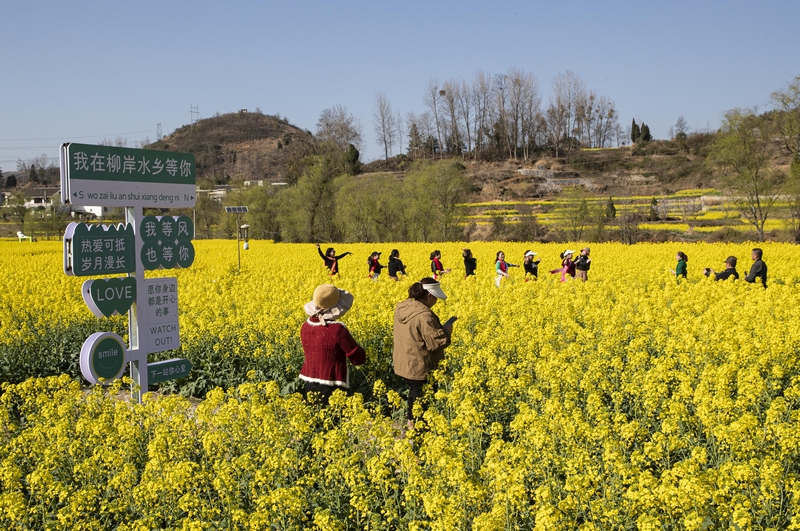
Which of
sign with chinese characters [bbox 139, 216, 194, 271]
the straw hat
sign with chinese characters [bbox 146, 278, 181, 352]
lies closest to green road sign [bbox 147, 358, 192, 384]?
sign with chinese characters [bbox 146, 278, 181, 352]

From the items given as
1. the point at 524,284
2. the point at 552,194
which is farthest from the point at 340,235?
the point at 524,284

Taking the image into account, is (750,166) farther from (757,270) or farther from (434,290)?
(434,290)

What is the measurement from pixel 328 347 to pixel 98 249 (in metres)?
3.31

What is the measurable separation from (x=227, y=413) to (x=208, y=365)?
4.42 meters

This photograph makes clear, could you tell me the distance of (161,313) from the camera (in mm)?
8914

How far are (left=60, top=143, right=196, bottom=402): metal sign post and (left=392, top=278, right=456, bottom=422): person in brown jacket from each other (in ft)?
11.1

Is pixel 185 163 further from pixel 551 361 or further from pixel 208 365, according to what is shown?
pixel 551 361

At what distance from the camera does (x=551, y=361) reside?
311 inches

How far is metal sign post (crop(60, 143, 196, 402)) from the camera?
7949 mm

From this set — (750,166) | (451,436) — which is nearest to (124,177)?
(451,436)

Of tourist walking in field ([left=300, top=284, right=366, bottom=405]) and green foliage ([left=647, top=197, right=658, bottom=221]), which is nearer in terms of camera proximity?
tourist walking in field ([left=300, top=284, right=366, bottom=405])

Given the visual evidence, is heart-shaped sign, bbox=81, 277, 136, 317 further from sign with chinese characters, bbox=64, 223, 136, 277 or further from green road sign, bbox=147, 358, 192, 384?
green road sign, bbox=147, 358, 192, 384

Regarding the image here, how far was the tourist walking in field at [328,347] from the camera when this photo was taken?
7289 mm

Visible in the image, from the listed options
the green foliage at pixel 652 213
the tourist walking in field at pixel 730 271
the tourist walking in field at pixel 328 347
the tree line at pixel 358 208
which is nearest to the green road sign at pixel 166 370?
the tourist walking in field at pixel 328 347
